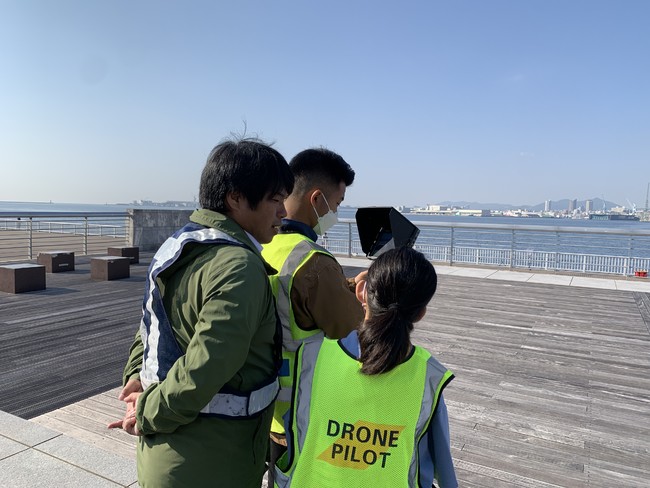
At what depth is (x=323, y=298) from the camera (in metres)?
1.45

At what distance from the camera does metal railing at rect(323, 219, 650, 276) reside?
10531 millimetres

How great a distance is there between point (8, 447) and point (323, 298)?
7.80 feet

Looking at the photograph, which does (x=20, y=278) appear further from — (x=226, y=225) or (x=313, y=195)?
(x=226, y=225)

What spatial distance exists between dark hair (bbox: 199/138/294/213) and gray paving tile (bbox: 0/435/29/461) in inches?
88.5

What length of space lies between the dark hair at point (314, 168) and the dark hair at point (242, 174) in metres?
0.44

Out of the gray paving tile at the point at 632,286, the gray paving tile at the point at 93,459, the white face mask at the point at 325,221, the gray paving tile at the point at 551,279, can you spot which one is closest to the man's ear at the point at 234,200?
the white face mask at the point at 325,221

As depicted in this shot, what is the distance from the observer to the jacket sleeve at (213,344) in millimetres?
1112

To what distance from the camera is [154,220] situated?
1369cm

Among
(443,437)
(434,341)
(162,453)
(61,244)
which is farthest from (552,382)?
(61,244)

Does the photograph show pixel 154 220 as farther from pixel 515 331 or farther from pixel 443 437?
pixel 443 437

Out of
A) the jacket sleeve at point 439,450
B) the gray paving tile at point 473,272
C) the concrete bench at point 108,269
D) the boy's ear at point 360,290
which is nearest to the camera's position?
the jacket sleeve at point 439,450

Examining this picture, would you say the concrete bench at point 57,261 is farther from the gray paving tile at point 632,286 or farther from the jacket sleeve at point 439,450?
the gray paving tile at point 632,286

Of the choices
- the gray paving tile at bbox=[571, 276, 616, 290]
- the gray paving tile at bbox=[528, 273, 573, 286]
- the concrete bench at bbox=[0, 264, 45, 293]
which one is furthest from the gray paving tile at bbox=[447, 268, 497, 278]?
the concrete bench at bbox=[0, 264, 45, 293]

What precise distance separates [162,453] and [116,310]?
5674 mm
